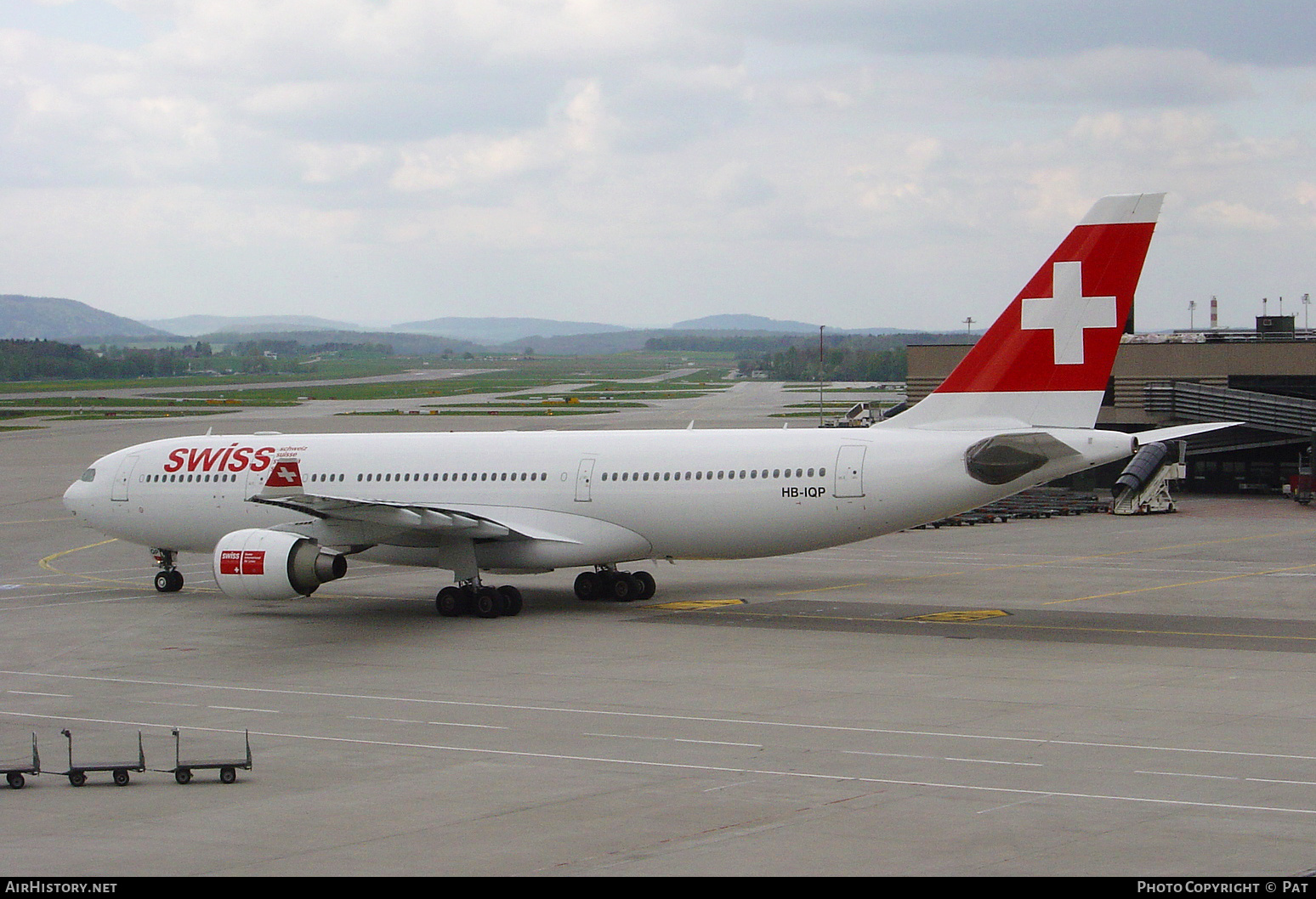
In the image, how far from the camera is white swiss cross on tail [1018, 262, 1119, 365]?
3027 cm

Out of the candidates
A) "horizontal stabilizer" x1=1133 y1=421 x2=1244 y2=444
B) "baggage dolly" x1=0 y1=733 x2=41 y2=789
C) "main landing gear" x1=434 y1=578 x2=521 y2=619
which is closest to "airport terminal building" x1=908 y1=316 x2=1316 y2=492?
"horizontal stabilizer" x1=1133 y1=421 x2=1244 y2=444

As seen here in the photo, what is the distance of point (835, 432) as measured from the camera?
3256cm

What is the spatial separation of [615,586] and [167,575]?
12.6 metres

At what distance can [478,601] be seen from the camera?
32875 mm

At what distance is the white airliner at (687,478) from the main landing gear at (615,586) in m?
0.04

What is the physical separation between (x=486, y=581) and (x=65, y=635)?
10.9 meters

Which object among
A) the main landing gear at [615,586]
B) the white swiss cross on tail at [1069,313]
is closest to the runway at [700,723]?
the main landing gear at [615,586]

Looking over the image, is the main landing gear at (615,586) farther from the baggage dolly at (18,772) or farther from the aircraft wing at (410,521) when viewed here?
the baggage dolly at (18,772)

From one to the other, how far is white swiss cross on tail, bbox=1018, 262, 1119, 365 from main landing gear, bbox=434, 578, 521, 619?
502 inches

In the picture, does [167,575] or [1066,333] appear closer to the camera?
[1066,333]

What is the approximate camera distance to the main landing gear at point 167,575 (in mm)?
39031

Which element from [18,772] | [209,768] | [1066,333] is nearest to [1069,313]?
[1066,333]

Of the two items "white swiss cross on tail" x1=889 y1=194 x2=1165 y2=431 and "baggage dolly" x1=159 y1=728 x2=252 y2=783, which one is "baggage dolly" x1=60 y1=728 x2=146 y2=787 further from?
"white swiss cross on tail" x1=889 y1=194 x2=1165 y2=431

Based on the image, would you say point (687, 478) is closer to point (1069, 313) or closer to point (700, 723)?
point (1069, 313)
